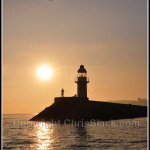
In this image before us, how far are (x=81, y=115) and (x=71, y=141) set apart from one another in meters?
17.6

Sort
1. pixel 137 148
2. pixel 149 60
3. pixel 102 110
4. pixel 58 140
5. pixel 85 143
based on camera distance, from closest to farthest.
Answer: pixel 149 60, pixel 137 148, pixel 85 143, pixel 58 140, pixel 102 110

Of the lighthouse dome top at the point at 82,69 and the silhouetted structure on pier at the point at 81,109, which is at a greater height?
the lighthouse dome top at the point at 82,69

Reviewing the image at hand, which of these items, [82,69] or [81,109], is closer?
[81,109]

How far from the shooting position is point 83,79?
5284 centimetres

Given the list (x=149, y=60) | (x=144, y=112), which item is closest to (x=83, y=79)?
(x=144, y=112)

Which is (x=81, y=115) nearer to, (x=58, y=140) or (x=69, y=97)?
(x=69, y=97)

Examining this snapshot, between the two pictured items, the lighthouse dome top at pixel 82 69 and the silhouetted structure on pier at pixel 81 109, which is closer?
the silhouetted structure on pier at pixel 81 109

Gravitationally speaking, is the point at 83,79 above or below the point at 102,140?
above

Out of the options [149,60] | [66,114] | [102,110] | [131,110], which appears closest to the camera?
[149,60]

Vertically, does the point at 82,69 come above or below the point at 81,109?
above

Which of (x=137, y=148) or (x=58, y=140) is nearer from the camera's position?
(x=137, y=148)

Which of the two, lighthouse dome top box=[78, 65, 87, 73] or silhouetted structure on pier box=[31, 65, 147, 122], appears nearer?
silhouetted structure on pier box=[31, 65, 147, 122]

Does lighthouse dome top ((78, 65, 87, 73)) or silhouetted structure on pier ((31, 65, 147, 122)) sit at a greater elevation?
lighthouse dome top ((78, 65, 87, 73))

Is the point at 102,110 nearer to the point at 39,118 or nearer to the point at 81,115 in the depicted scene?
the point at 81,115
